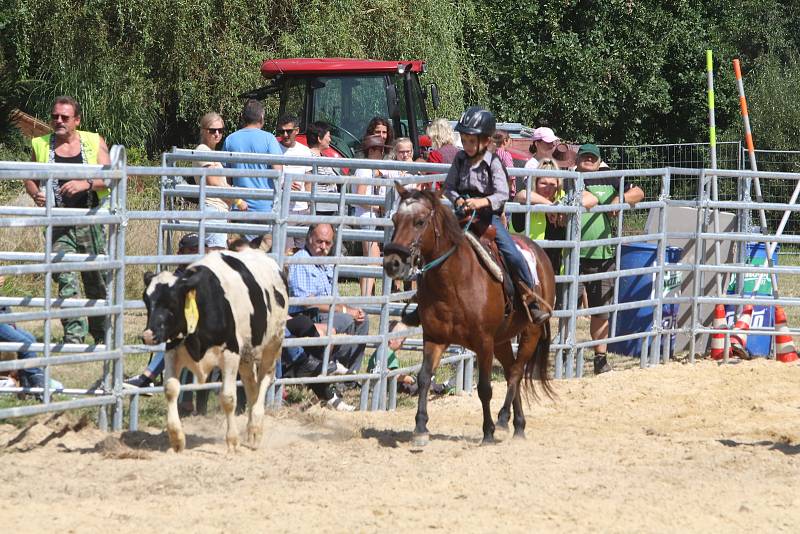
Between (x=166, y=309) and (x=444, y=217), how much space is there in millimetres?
2011

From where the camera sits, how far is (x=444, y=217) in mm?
7855

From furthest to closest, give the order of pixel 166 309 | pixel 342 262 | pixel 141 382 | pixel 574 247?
1. pixel 574 247
2. pixel 342 262
3. pixel 141 382
4. pixel 166 309

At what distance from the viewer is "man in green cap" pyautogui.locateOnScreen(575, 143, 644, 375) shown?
12.0 metres

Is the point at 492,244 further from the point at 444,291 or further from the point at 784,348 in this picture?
the point at 784,348

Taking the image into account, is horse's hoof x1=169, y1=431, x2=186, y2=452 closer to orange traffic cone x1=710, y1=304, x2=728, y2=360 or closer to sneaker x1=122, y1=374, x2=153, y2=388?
sneaker x1=122, y1=374, x2=153, y2=388

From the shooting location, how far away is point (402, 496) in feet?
21.3

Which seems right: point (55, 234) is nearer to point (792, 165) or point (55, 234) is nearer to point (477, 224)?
point (477, 224)

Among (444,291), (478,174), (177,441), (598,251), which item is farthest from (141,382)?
(598,251)

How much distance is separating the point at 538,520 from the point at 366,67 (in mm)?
11790

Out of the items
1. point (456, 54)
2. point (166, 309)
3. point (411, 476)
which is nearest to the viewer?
point (166, 309)

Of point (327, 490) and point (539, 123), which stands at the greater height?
point (539, 123)

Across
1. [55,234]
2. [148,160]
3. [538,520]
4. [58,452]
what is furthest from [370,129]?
[148,160]

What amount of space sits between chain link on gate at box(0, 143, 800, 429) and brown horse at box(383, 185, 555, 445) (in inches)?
44.8

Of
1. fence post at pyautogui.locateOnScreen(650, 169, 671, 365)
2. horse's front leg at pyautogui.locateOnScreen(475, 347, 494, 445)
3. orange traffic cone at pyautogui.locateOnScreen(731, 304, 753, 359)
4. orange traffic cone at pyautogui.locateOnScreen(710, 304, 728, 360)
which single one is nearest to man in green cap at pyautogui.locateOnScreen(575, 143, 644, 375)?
fence post at pyautogui.locateOnScreen(650, 169, 671, 365)
